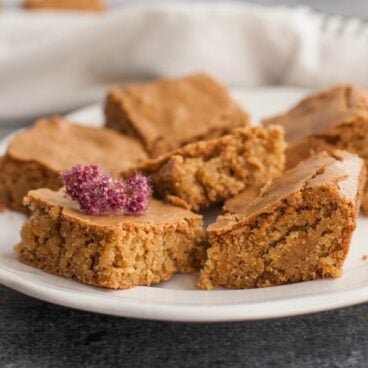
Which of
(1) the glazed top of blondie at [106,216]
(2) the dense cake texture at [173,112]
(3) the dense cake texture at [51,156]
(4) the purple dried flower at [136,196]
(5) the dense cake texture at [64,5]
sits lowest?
(5) the dense cake texture at [64,5]

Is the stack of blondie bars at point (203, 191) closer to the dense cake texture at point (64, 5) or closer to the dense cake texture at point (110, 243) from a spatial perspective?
the dense cake texture at point (110, 243)

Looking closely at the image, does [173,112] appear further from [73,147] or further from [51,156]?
[51,156]

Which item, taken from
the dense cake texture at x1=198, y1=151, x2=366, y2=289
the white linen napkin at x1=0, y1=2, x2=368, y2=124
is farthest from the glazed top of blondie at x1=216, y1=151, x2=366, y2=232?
the white linen napkin at x1=0, y1=2, x2=368, y2=124

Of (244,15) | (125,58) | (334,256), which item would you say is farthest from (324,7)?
(334,256)

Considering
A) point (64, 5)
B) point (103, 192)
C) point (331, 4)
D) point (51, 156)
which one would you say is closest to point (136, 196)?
point (103, 192)

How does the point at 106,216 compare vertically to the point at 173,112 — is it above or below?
above

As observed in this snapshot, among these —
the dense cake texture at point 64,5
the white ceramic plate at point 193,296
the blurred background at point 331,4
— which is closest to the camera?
the white ceramic plate at point 193,296

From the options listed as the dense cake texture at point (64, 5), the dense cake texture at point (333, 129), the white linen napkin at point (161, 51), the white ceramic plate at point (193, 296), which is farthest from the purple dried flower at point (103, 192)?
the dense cake texture at point (64, 5)
